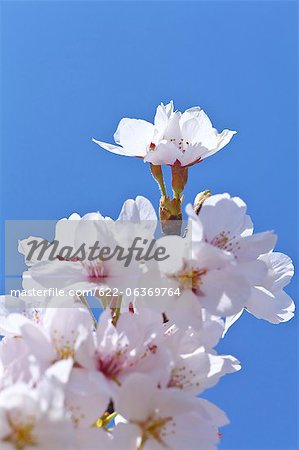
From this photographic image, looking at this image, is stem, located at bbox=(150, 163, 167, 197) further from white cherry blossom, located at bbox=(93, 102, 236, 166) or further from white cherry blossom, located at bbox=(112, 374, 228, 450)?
white cherry blossom, located at bbox=(112, 374, 228, 450)

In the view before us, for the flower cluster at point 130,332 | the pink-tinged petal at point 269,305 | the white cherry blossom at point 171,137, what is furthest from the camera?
the white cherry blossom at point 171,137

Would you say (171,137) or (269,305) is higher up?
(171,137)

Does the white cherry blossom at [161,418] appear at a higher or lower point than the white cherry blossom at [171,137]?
lower

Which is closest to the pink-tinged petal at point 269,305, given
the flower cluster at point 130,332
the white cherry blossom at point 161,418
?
the flower cluster at point 130,332

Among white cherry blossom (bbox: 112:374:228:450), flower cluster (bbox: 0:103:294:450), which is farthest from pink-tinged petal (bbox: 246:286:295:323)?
white cherry blossom (bbox: 112:374:228:450)

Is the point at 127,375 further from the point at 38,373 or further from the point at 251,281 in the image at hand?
the point at 251,281

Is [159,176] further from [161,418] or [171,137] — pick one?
[161,418]

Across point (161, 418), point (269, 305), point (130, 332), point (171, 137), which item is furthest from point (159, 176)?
point (161, 418)

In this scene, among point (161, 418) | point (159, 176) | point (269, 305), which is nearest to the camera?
point (161, 418)

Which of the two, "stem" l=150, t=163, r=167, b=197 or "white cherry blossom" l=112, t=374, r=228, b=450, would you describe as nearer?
"white cherry blossom" l=112, t=374, r=228, b=450

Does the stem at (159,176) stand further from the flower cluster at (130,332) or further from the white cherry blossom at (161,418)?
the white cherry blossom at (161,418)
